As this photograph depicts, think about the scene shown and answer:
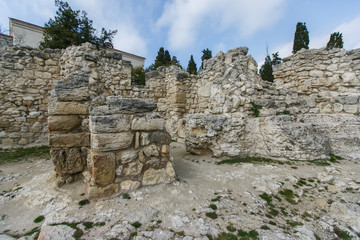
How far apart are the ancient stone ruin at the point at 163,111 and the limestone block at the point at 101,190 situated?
0.01m

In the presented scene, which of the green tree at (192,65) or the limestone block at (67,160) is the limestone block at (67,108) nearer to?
the limestone block at (67,160)

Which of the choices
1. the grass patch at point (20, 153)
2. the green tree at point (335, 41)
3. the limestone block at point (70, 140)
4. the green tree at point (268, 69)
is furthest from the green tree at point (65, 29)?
the green tree at point (335, 41)

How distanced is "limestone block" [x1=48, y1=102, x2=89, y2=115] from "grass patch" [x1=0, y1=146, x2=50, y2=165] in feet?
9.78

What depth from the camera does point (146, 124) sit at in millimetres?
2395

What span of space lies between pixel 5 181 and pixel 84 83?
243 cm

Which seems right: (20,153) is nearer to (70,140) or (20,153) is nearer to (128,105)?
(70,140)

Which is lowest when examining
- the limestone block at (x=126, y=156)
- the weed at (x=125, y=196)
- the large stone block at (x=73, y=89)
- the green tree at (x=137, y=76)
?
the weed at (x=125, y=196)

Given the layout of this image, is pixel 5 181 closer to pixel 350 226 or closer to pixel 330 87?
pixel 350 226

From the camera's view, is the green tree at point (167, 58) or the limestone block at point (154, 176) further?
the green tree at point (167, 58)

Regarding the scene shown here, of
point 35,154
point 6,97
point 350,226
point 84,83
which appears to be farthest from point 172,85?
point 350,226

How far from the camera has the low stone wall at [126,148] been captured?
211 cm

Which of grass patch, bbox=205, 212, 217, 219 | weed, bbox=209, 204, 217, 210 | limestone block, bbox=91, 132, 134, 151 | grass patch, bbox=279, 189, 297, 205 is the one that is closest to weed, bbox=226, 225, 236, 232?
grass patch, bbox=205, 212, 217, 219

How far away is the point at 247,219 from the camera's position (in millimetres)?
1858

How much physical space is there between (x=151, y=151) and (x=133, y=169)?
1.19ft
